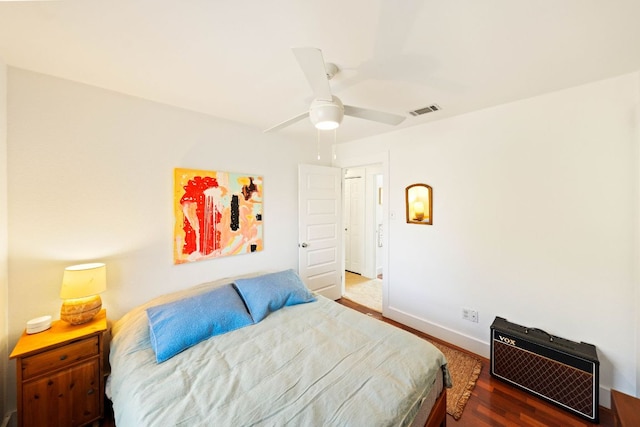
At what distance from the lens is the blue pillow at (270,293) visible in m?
2.05

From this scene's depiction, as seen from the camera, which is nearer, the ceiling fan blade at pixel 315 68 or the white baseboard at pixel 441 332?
the ceiling fan blade at pixel 315 68

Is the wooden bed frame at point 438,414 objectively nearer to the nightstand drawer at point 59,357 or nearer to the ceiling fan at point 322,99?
the ceiling fan at point 322,99

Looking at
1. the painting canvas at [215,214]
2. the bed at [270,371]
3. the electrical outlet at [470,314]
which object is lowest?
the electrical outlet at [470,314]

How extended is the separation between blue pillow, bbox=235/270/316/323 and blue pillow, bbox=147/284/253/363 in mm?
76

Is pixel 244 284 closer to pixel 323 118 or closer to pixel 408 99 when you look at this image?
pixel 323 118

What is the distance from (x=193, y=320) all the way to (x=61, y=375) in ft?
2.64

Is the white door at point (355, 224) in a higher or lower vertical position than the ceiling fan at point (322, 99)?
lower

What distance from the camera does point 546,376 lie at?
1.87 metres

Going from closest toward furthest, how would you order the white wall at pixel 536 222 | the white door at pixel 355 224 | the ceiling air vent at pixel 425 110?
the white wall at pixel 536 222, the ceiling air vent at pixel 425 110, the white door at pixel 355 224

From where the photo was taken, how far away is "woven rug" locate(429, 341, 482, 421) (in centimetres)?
186

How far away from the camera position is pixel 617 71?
1.70 meters

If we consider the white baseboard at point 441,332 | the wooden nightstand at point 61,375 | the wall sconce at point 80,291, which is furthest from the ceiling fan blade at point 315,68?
the white baseboard at point 441,332

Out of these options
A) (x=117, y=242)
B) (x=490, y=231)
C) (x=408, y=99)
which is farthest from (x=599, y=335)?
(x=117, y=242)

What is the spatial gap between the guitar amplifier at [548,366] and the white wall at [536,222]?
0.22 m
